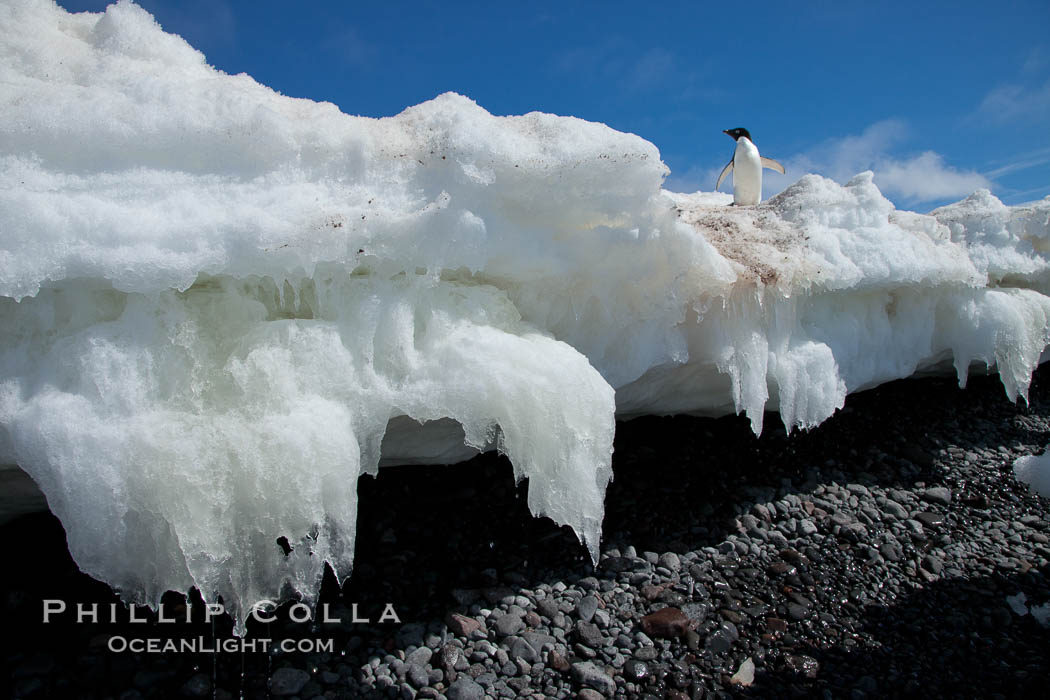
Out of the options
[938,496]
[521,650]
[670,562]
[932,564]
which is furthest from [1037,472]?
[521,650]

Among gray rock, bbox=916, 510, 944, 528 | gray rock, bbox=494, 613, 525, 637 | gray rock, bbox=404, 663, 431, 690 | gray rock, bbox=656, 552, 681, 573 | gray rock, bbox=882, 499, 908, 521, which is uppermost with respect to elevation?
gray rock, bbox=882, 499, 908, 521

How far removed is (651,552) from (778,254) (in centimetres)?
270

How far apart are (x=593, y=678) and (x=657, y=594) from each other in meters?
0.95

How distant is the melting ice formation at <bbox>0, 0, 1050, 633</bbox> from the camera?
2637 mm

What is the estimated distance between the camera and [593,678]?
3.49 meters

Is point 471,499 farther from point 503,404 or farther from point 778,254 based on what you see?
point 778,254

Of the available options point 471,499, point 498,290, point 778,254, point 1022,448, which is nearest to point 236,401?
point 498,290

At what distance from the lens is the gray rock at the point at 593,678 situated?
346 centimetres

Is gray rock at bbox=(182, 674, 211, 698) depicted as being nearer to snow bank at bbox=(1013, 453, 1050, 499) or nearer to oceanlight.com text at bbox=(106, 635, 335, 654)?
oceanlight.com text at bbox=(106, 635, 335, 654)

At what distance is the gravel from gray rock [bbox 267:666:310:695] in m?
0.01

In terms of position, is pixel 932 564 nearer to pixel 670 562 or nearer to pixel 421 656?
pixel 670 562

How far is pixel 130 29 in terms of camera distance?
369 cm

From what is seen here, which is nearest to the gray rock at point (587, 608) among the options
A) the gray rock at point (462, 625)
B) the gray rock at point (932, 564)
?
the gray rock at point (462, 625)

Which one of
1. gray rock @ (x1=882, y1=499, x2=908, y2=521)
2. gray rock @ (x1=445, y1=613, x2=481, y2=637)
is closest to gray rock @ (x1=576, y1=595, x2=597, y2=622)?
gray rock @ (x1=445, y1=613, x2=481, y2=637)
